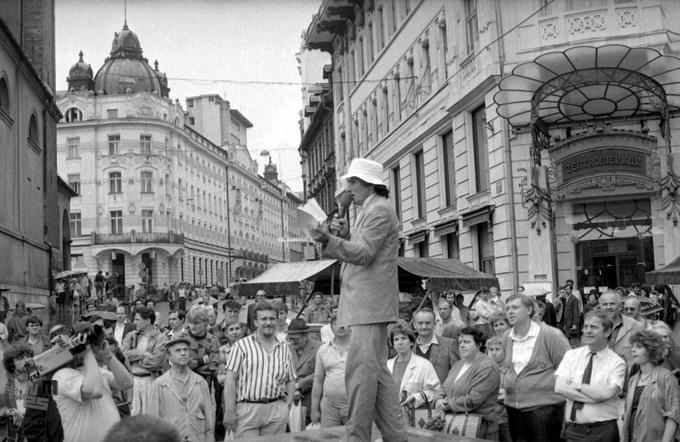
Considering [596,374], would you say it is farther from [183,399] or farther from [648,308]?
[648,308]

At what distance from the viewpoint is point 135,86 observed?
78.8 m

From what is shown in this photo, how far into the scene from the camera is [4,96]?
26906 mm

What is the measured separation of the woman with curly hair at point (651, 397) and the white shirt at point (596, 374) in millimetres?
133

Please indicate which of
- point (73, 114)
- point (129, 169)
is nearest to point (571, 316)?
point (129, 169)

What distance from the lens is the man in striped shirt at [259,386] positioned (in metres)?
7.58

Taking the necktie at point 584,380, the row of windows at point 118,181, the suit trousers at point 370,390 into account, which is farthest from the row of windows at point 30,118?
the row of windows at point 118,181

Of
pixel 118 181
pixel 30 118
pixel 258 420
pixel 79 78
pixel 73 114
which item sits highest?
pixel 79 78

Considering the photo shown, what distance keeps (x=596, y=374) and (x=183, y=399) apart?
3707mm

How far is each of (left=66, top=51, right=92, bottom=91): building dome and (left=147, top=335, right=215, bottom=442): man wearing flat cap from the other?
75.0m

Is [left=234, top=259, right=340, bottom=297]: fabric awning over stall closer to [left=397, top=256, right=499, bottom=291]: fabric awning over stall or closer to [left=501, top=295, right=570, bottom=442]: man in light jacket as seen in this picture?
[left=397, top=256, right=499, bottom=291]: fabric awning over stall

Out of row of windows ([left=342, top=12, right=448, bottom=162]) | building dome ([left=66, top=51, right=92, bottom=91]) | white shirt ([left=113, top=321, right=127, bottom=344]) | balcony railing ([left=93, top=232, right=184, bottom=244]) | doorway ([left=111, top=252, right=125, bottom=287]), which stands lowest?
white shirt ([left=113, top=321, right=127, bottom=344])

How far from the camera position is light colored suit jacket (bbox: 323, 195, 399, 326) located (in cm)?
571

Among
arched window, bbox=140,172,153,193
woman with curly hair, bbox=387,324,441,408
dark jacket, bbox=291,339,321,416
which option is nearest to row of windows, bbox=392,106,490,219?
dark jacket, bbox=291,339,321,416

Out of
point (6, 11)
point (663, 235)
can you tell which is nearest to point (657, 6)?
point (663, 235)
